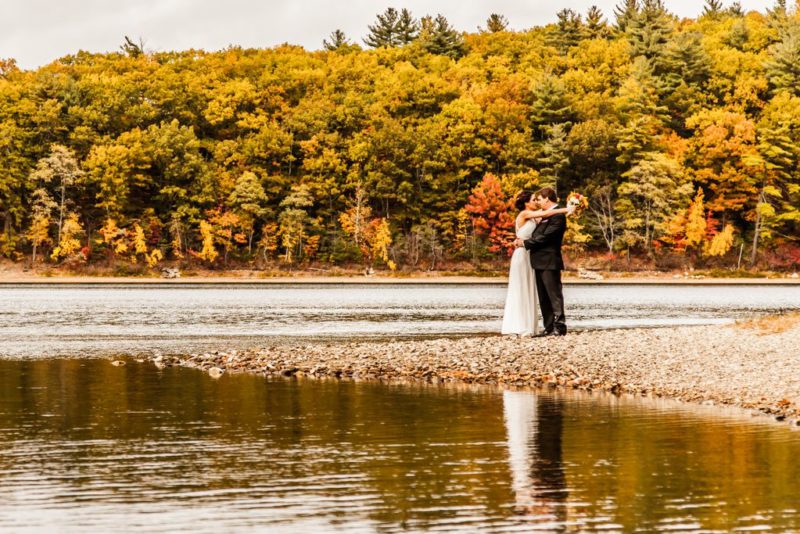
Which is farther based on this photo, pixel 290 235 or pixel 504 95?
pixel 504 95

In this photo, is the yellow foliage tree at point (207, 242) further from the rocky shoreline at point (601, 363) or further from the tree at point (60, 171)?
the rocky shoreline at point (601, 363)

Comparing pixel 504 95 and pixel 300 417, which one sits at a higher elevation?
pixel 504 95

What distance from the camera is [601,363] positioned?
18766 millimetres

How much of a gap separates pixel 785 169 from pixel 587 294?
32012 mm

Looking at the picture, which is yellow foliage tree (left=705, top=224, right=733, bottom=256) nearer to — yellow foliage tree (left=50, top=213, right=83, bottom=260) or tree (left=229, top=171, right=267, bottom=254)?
tree (left=229, top=171, right=267, bottom=254)

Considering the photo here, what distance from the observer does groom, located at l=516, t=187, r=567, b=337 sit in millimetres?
20641

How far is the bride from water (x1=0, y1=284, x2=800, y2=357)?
8030mm

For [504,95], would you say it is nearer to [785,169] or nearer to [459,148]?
[459,148]

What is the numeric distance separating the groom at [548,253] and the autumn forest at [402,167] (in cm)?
6718

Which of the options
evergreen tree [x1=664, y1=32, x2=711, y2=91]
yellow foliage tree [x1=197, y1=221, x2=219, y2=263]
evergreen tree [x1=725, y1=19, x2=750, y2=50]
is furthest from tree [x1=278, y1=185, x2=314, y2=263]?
evergreen tree [x1=725, y1=19, x2=750, y2=50]

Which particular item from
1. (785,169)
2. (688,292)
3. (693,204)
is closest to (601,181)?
(693,204)

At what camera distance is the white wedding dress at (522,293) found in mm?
21125

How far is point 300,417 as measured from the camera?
14156 mm

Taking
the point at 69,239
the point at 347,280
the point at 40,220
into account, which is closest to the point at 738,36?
the point at 347,280
